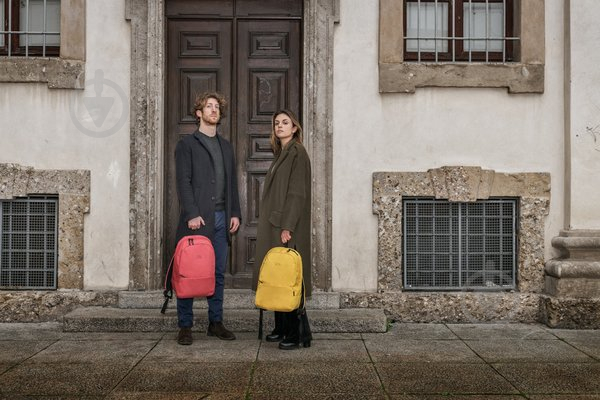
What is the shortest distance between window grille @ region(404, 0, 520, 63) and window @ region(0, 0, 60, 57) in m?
3.50

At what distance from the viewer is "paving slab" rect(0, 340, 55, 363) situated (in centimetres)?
505

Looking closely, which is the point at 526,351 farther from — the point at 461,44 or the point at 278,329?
→ the point at 461,44

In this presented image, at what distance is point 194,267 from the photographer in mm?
5289

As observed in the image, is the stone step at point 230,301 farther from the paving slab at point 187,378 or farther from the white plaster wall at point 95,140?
the paving slab at point 187,378

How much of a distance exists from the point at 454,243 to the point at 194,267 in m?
2.73

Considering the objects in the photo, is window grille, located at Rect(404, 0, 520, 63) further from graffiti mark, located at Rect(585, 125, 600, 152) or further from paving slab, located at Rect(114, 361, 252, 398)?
paving slab, located at Rect(114, 361, 252, 398)

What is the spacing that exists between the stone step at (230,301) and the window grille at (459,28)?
99.0 inches

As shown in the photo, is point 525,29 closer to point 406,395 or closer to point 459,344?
point 459,344

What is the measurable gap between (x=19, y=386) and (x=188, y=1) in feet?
13.5

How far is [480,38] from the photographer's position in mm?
6773

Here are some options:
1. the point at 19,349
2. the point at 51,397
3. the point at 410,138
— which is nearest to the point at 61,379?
the point at 51,397

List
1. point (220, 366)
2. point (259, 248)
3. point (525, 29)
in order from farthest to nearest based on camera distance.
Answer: point (525, 29) → point (259, 248) → point (220, 366)

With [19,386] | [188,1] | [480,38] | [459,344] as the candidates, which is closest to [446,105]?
[480,38]

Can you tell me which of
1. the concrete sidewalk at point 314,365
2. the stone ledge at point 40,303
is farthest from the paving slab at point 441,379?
the stone ledge at point 40,303
